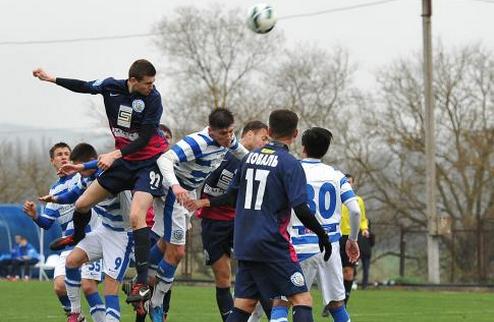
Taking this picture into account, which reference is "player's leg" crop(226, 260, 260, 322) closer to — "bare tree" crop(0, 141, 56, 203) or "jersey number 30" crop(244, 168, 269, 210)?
"jersey number 30" crop(244, 168, 269, 210)

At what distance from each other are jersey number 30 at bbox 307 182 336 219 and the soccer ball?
4.84m

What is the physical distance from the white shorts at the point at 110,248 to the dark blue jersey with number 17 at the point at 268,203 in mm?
2349

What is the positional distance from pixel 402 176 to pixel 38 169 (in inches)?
851

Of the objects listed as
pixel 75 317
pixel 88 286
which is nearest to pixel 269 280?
pixel 88 286

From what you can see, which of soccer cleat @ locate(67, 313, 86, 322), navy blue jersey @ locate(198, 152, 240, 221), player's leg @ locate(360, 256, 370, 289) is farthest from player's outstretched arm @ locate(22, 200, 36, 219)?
player's leg @ locate(360, 256, 370, 289)

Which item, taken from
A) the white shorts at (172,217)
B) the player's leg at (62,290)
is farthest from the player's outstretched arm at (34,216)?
the white shorts at (172,217)

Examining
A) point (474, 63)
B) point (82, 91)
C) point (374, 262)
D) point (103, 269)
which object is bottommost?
point (374, 262)

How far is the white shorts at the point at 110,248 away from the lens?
35.9 feet

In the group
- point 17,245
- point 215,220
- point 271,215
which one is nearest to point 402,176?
point 17,245

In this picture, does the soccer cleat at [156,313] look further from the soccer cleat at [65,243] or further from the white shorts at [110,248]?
A: the soccer cleat at [65,243]

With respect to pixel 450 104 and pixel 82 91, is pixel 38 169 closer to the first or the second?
pixel 450 104

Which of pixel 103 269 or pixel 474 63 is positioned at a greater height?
pixel 474 63

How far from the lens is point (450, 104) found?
41.7 meters

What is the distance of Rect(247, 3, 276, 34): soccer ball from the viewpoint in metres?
14.7
